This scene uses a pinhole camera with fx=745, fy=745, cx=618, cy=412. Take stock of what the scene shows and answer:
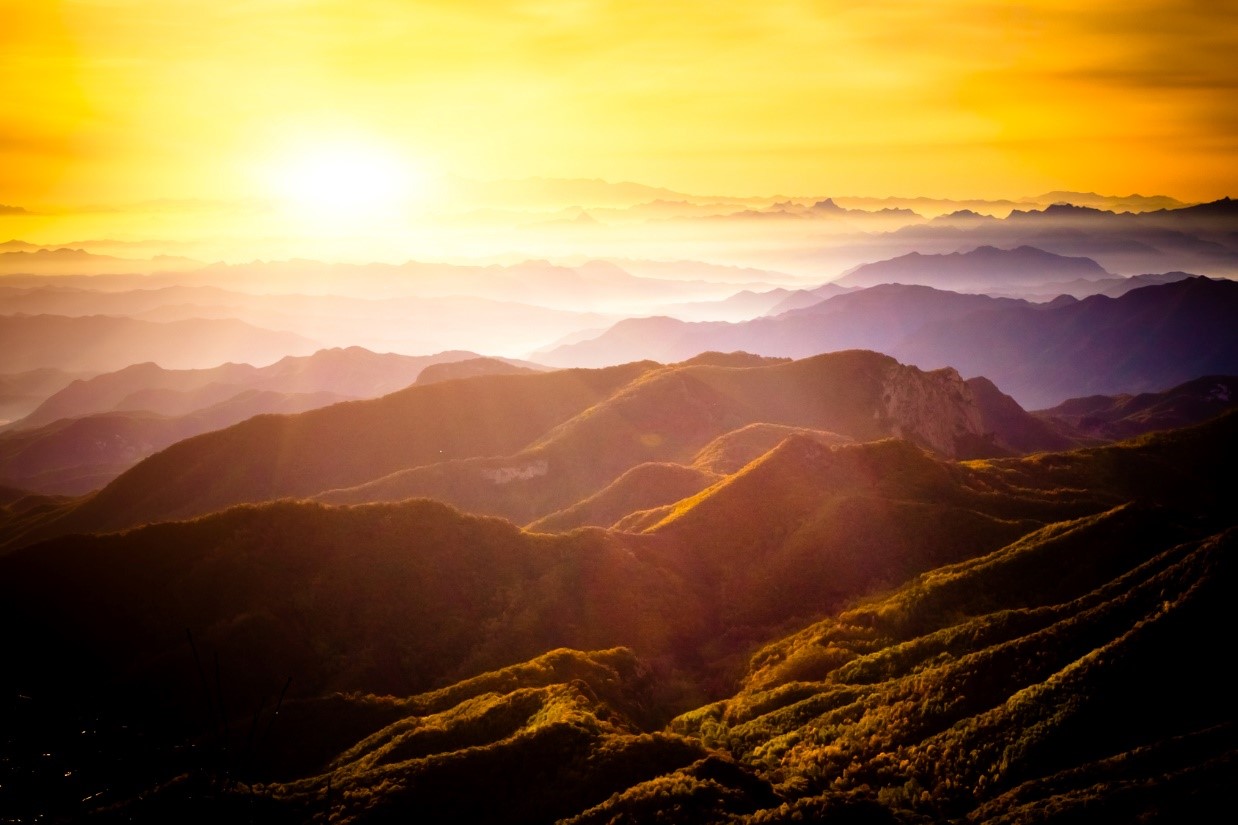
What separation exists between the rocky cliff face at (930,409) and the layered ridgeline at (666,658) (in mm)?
48435

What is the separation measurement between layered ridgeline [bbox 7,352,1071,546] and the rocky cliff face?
0.76 ft

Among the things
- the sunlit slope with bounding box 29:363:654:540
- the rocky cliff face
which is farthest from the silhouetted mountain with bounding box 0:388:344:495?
the rocky cliff face

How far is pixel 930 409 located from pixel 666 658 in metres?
91.3

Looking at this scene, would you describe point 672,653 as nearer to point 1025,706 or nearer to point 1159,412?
point 1025,706

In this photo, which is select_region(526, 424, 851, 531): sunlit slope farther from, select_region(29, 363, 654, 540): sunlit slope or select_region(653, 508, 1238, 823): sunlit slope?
select_region(653, 508, 1238, 823): sunlit slope

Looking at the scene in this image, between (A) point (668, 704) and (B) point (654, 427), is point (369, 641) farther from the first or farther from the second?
(B) point (654, 427)

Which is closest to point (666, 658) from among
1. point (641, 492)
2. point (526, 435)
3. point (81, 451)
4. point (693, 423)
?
point (641, 492)

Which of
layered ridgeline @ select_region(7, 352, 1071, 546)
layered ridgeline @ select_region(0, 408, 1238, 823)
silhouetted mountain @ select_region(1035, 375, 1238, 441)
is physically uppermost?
layered ridgeline @ select_region(7, 352, 1071, 546)

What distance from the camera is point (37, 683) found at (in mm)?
39250

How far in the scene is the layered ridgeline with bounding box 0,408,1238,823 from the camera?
2438 cm

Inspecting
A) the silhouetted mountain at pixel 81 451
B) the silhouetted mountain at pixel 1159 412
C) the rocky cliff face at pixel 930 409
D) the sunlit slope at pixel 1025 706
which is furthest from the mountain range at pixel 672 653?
the silhouetted mountain at pixel 81 451

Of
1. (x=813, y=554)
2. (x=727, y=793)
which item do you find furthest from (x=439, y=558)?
(x=727, y=793)

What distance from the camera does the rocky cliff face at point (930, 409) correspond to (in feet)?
390

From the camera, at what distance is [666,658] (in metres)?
45.6
